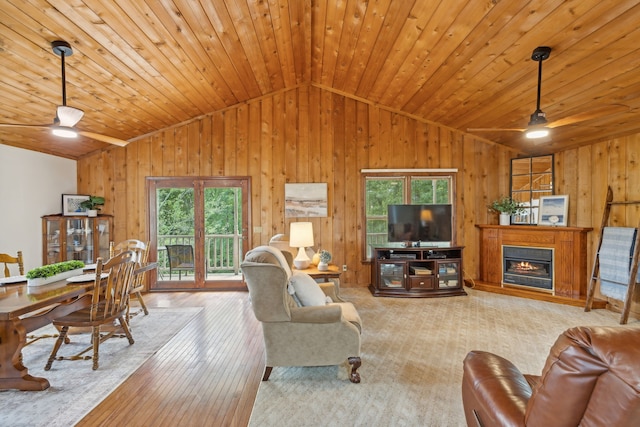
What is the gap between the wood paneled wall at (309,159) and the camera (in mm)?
5707

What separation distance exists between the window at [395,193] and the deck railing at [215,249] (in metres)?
2.38

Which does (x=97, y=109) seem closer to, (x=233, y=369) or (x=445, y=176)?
(x=233, y=369)

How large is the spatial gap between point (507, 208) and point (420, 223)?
1551 millimetres

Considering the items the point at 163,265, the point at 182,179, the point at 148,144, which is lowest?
the point at 163,265

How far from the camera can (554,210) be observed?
5.21 m

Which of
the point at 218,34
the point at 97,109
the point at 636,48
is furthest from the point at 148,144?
the point at 636,48

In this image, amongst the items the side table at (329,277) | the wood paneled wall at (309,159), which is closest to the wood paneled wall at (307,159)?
the wood paneled wall at (309,159)

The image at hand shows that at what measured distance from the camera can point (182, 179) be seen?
573 centimetres

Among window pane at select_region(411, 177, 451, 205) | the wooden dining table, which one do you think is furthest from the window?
the wooden dining table

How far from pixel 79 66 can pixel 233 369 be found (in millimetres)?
3432

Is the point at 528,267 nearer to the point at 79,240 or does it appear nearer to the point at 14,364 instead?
the point at 14,364

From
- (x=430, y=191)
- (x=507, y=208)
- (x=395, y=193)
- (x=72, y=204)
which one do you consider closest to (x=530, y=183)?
(x=507, y=208)

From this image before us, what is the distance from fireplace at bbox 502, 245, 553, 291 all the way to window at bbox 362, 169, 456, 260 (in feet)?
4.53

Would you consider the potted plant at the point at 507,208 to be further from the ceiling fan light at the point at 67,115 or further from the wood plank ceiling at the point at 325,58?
the ceiling fan light at the point at 67,115
